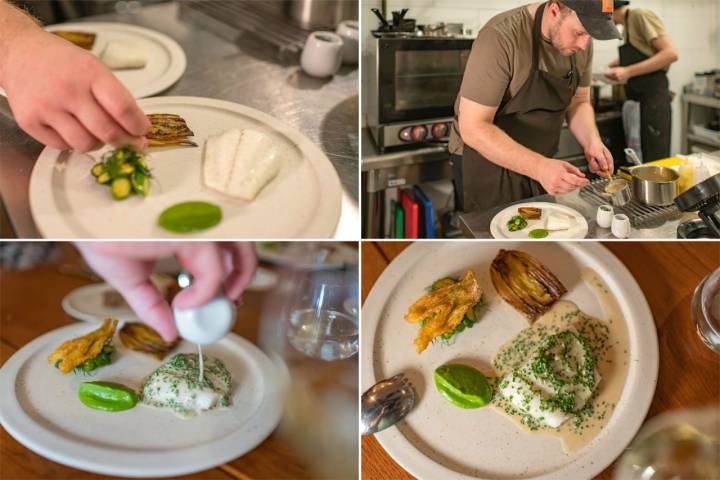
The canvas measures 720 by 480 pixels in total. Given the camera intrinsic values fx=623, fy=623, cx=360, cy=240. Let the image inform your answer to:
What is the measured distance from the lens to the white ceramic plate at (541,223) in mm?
1192

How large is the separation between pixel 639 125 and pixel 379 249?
56cm

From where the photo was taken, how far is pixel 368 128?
4.04 ft

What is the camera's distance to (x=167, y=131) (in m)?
1.19

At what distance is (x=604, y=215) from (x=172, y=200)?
0.81 metres

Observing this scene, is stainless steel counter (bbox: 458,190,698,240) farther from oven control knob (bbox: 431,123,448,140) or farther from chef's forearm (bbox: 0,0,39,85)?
chef's forearm (bbox: 0,0,39,85)

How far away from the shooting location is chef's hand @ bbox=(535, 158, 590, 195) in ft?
3.83

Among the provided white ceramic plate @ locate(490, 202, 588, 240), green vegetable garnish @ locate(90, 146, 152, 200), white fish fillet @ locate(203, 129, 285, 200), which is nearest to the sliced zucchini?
green vegetable garnish @ locate(90, 146, 152, 200)

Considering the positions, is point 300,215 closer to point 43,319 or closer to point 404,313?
point 404,313

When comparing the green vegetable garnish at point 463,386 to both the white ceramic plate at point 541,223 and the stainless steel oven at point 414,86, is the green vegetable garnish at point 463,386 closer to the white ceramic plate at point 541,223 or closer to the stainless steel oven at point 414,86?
the white ceramic plate at point 541,223

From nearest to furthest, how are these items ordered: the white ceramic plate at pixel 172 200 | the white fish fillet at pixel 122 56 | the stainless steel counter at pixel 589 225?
the white ceramic plate at pixel 172 200 < the stainless steel counter at pixel 589 225 < the white fish fillet at pixel 122 56

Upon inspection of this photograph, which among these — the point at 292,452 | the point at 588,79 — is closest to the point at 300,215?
the point at 292,452

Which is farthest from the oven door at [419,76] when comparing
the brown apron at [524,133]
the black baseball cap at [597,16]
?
the black baseball cap at [597,16]

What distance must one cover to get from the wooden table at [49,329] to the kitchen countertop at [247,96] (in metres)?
0.17

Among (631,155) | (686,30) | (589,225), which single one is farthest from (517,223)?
(686,30)
